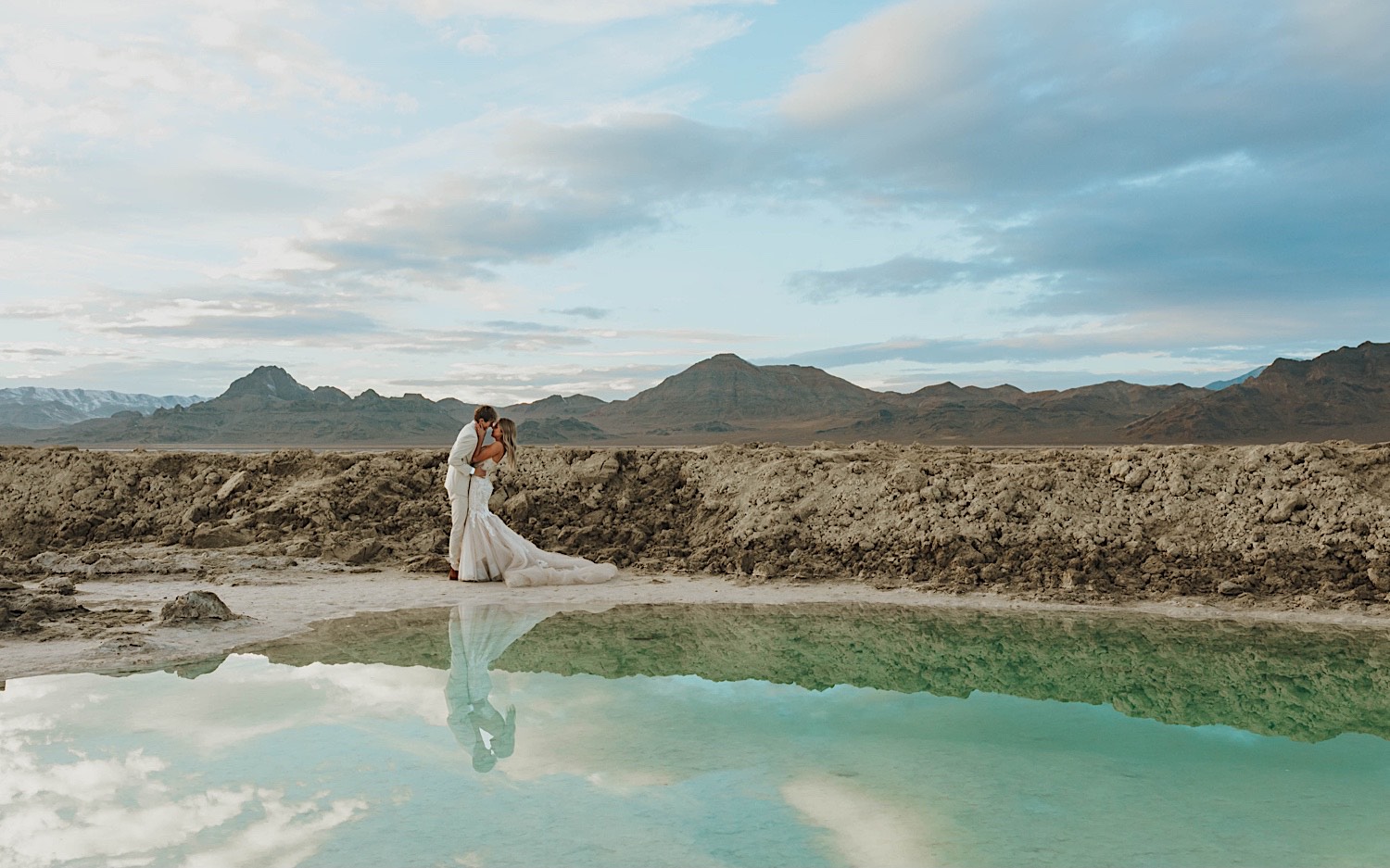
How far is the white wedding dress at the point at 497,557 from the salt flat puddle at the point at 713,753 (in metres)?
2.39

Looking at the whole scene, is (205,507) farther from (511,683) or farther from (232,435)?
(232,435)

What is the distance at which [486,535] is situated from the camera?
1105 cm

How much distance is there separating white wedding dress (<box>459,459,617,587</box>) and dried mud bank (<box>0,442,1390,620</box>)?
105cm

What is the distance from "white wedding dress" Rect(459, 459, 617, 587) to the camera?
10930 millimetres

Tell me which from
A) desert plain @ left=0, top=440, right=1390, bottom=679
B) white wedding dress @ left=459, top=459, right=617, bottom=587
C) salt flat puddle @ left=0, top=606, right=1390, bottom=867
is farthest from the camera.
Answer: white wedding dress @ left=459, top=459, right=617, bottom=587

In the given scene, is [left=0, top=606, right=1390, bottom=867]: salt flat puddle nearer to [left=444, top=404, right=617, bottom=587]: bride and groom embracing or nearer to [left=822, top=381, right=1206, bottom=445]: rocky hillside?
[left=444, top=404, right=617, bottom=587]: bride and groom embracing

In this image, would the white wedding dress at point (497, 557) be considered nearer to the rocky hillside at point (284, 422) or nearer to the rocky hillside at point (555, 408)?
the rocky hillside at point (284, 422)

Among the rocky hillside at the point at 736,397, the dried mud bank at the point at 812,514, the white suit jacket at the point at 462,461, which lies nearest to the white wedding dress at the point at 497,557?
the white suit jacket at the point at 462,461

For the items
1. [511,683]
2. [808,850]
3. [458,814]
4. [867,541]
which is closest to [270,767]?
[458,814]

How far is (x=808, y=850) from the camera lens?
425cm

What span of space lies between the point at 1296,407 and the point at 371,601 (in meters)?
69.6

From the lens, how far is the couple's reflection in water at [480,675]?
5.69 m

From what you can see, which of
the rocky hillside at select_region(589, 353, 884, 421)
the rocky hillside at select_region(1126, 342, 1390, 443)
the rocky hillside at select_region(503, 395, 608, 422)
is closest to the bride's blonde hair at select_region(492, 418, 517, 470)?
the rocky hillside at select_region(1126, 342, 1390, 443)

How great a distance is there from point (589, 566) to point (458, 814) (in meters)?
6.72
